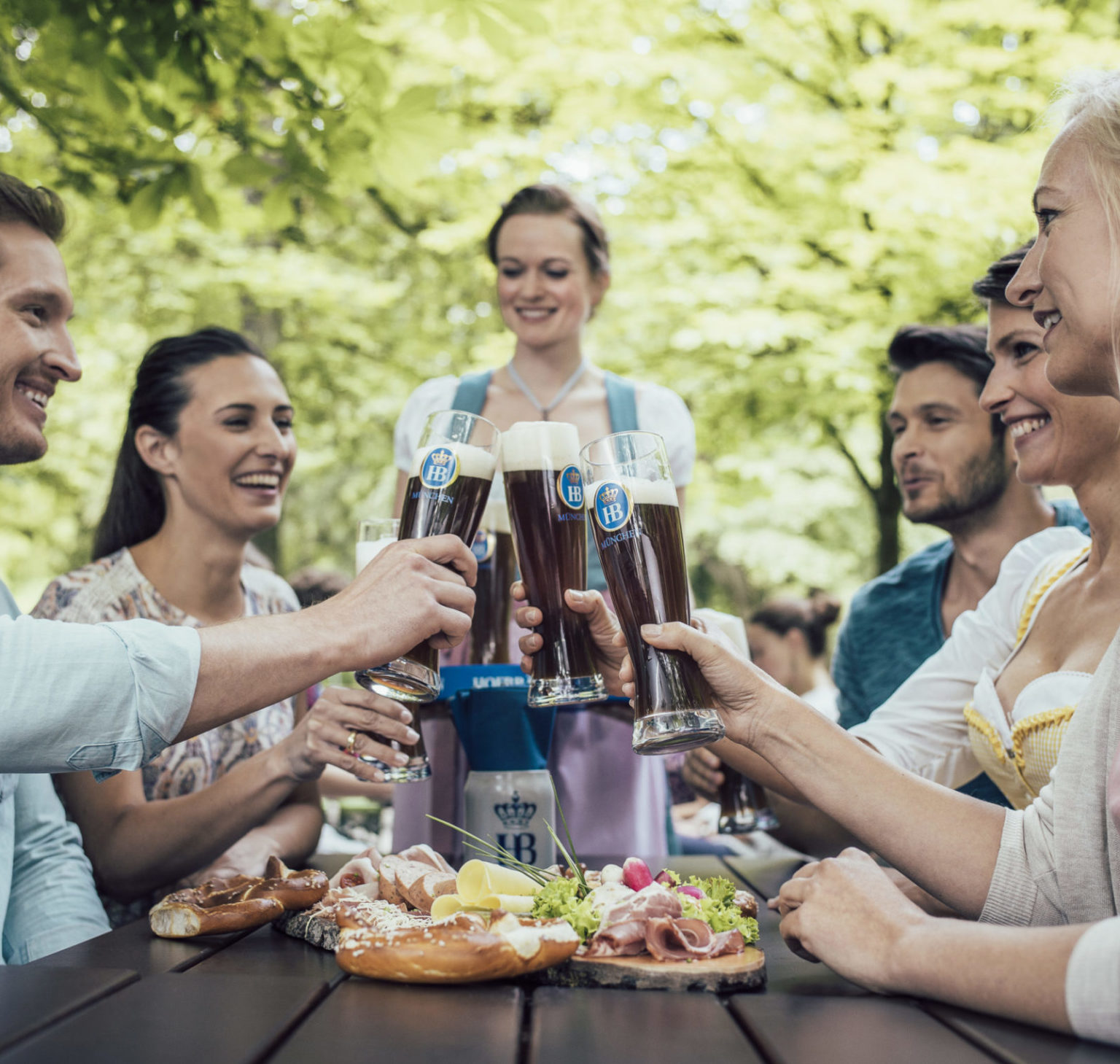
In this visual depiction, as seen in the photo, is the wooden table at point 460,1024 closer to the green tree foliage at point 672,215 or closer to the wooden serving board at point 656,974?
the wooden serving board at point 656,974

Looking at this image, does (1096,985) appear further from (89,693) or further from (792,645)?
(792,645)

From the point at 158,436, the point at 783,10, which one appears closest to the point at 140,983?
the point at 158,436

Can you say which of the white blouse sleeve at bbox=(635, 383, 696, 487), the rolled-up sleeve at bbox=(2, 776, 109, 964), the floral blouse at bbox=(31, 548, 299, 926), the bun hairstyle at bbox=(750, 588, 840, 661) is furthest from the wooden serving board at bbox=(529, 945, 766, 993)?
the bun hairstyle at bbox=(750, 588, 840, 661)

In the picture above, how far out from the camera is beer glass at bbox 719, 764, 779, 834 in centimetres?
245

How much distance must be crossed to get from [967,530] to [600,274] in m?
1.50

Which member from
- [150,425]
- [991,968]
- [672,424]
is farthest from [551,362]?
[991,968]

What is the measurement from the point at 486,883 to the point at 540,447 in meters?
0.72

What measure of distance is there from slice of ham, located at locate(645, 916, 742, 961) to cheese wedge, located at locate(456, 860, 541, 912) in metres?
0.22

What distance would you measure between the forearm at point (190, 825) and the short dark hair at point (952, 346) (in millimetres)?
2511

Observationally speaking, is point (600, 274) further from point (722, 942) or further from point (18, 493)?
point (18, 493)

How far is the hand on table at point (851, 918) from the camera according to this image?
138 cm

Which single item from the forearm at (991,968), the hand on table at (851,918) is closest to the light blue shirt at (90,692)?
the hand on table at (851,918)

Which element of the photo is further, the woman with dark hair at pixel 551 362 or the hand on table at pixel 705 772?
the woman with dark hair at pixel 551 362

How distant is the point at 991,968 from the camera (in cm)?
127
